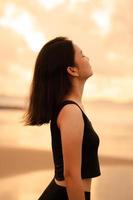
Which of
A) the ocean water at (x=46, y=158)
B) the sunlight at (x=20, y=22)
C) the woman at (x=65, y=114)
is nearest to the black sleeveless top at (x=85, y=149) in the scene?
the woman at (x=65, y=114)

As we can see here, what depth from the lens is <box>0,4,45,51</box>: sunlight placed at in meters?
2.19

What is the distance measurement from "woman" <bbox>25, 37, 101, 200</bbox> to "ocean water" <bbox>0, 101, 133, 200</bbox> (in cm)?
105

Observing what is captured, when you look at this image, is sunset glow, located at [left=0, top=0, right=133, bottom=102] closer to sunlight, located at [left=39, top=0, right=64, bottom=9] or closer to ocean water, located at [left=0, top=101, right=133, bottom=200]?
sunlight, located at [left=39, top=0, right=64, bottom=9]

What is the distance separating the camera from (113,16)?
2191mm

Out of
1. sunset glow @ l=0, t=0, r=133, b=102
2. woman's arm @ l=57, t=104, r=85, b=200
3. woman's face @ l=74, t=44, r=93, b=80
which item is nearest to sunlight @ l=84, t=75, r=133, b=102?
sunset glow @ l=0, t=0, r=133, b=102

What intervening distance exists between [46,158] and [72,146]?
1186 millimetres

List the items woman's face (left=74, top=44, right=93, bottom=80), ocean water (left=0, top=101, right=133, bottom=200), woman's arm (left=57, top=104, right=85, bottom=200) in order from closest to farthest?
woman's arm (left=57, top=104, right=85, bottom=200), woman's face (left=74, top=44, right=93, bottom=80), ocean water (left=0, top=101, right=133, bottom=200)

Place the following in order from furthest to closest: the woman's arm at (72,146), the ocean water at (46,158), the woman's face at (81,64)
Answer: the ocean water at (46,158) < the woman's face at (81,64) < the woman's arm at (72,146)

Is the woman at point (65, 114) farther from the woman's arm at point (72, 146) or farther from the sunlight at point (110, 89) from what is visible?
the sunlight at point (110, 89)

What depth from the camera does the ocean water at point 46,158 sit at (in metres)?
2.14

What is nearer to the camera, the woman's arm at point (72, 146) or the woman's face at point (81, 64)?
the woman's arm at point (72, 146)

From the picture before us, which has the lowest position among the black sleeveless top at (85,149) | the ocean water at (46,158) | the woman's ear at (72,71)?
the ocean water at (46,158)

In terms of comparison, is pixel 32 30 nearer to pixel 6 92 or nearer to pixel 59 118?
pixel 6 92

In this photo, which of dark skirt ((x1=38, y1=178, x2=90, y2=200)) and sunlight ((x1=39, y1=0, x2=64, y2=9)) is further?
sunlight ((x1=39, y1=0, x2=64, y2=9))
